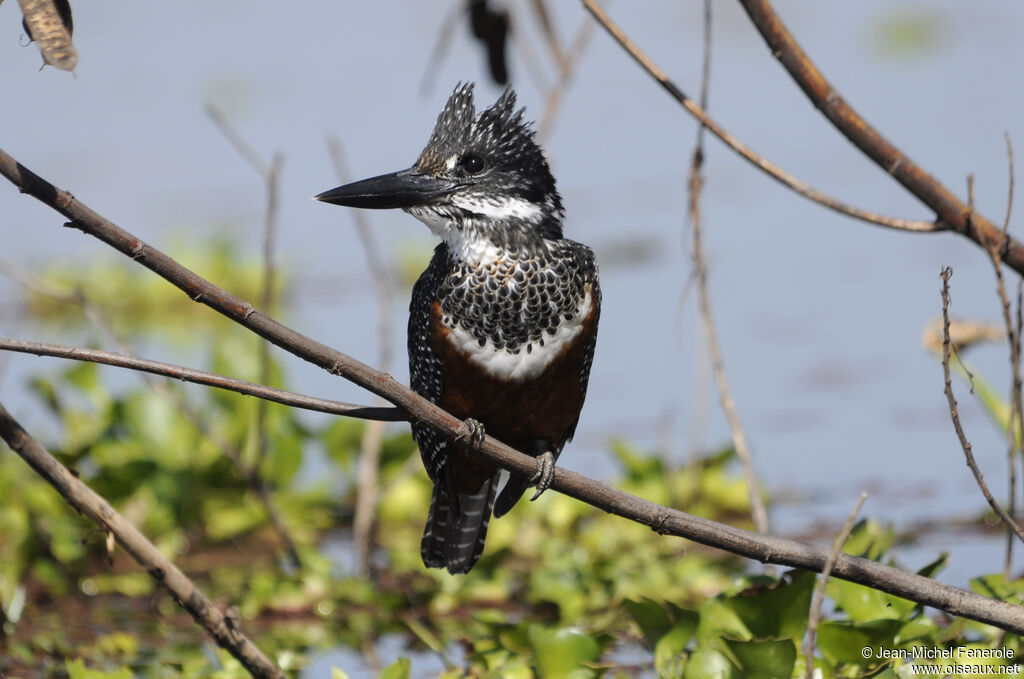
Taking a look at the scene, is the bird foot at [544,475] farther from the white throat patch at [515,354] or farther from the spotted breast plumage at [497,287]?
the white throat patch at [515,354]

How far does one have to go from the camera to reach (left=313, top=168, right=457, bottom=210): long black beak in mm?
2652

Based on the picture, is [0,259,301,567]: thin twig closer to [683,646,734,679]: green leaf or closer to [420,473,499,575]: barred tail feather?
[420,473,499,575]: barred tail feather

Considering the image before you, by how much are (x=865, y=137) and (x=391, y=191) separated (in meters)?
1.02

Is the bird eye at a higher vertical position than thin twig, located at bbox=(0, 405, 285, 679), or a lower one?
higher

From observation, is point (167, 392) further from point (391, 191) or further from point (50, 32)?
point (50, 32)

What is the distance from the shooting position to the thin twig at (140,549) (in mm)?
2619

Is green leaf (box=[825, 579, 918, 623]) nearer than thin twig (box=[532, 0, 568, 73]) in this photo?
→ Yes

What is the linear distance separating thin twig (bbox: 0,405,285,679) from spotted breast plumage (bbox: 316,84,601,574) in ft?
1.99

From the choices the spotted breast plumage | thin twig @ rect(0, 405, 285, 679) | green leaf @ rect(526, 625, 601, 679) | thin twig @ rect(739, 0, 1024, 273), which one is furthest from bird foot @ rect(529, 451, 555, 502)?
thin twig @ rect(739, 0, 1024, 273)

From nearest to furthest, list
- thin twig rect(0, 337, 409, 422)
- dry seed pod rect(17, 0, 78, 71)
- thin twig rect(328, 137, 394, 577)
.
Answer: dry seed pod rect(17, 0, 78, 71), thin twig rect(0, 337, 409, 422), thin twig rect(328, 137, 394, 577)

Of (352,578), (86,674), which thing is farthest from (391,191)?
(352,578)

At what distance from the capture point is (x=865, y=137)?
2846 millimetres

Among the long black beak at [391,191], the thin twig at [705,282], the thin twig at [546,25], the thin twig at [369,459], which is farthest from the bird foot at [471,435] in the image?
the thin twig at [369,459]

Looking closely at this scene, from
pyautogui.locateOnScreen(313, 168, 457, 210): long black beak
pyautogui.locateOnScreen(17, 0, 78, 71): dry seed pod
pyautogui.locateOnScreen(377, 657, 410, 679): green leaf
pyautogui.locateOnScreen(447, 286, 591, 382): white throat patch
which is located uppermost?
pyautogui.locateOnScreen(313, 168, 457, 210): long black beak
